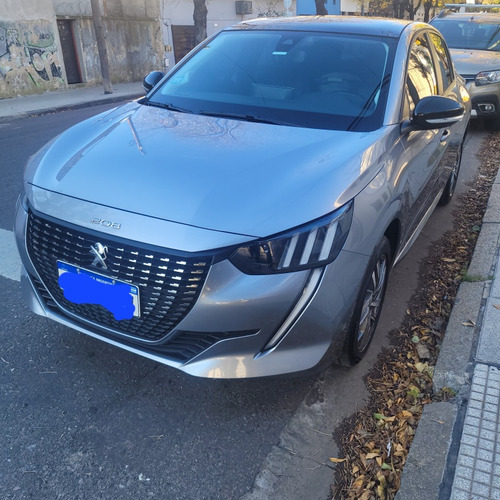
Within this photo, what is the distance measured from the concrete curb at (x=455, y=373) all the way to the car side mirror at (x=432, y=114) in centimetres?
119

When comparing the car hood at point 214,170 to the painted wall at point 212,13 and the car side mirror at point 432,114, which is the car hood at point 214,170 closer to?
the car side mirror at point 432,114

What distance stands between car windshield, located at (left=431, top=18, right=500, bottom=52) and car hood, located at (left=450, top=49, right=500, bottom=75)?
0.39 metres

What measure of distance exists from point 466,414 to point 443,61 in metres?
3.28

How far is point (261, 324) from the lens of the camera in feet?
6.59

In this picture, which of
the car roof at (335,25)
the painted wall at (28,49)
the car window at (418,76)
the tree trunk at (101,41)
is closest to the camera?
the car window at (418,76)

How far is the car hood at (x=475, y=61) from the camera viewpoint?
768cm

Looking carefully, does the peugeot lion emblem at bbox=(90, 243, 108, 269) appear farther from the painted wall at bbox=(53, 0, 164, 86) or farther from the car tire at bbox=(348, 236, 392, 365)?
the painted wall at bbox=(53, 0, 164, 86)

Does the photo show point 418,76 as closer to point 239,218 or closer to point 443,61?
point 443,61

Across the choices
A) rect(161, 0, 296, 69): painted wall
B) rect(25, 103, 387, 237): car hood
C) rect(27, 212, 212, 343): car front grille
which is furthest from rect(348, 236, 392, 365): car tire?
rect(161, 0, 296, 69): painted wall

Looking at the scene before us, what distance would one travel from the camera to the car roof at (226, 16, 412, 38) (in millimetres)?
3285

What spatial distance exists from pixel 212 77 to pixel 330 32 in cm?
86

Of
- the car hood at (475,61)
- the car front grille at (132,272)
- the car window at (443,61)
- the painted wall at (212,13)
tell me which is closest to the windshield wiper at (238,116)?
the car front grille at (132,272)

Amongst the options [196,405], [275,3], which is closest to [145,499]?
[196,405]

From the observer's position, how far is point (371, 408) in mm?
2512
